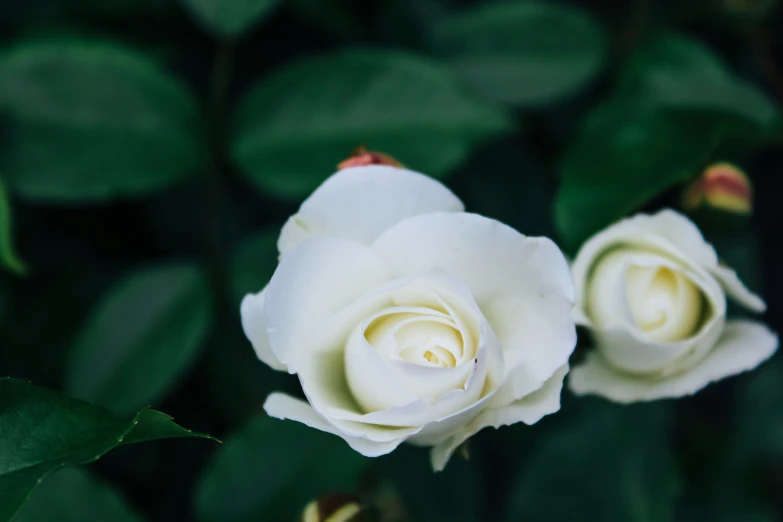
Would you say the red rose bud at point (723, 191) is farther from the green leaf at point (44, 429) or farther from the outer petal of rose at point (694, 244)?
the green leaf at point (44, 429)

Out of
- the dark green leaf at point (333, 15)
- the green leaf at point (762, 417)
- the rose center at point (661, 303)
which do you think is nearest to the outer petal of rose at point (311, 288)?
the rose center at point (661, 303)

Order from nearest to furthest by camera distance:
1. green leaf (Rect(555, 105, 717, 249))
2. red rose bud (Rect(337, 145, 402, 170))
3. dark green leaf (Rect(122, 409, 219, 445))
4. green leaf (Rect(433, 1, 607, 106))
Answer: dark green leaf (Rect(122, 409, 219, 445))
red rose bud (Rect(337, 145, 402, 170))
green leaf (Rect(555, 105, 717, 249))
green leaf (Rect(433, 1, 607, 106))

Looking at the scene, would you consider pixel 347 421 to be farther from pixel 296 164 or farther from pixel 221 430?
pixel 221 430

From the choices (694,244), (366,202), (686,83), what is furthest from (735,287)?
(686,83)

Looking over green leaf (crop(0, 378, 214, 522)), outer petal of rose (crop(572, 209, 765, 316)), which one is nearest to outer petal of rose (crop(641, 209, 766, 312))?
outer petal of rose (crop(572, 209, 765, 316))

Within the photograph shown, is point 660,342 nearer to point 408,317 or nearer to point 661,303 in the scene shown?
point 661,303

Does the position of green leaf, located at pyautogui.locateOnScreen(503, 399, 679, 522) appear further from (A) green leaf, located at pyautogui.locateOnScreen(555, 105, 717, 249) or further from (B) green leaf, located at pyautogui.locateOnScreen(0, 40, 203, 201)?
(B) green leaf, located at pyautogui.locateOnScreen(0, 40, 203, 201)
